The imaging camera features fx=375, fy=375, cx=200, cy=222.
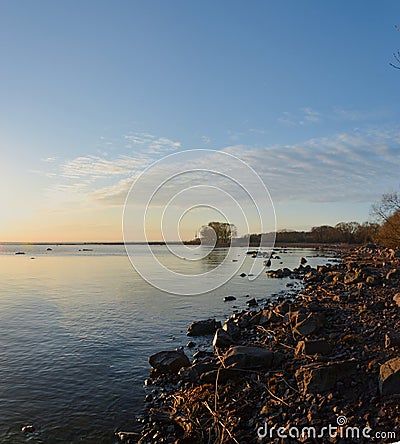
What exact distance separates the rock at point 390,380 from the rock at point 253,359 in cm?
317

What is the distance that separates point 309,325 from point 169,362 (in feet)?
16.4

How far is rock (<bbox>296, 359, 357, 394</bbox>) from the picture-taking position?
8.16m

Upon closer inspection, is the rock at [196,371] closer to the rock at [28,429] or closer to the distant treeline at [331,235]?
the rock at [28,429]

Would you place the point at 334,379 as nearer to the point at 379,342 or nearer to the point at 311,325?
the point at 379,342

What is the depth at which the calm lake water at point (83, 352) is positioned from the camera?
9.48 m

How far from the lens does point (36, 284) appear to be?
127 ft

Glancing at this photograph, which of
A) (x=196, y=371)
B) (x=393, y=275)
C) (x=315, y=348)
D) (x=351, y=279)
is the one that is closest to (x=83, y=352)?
(x=196, y=371)

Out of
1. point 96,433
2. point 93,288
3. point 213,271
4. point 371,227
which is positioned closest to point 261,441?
point 96,433

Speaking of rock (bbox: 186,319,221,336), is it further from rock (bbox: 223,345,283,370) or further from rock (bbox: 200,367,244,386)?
rock (bbox: 200,367,244,386)

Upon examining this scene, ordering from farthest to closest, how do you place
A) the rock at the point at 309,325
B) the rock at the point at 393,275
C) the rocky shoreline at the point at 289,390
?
the rock at the point at 393,275, the rock at the point at 309,325, the rocky shoreline at the point at 289,390

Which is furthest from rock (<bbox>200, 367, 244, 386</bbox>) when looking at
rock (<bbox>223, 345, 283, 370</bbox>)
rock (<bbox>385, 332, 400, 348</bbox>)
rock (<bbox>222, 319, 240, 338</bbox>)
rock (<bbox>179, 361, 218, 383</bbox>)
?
rock (<bbox>222, 319, 240, 338</bbox>)

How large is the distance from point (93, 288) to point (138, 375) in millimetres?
24018

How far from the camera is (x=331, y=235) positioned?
162000 mm

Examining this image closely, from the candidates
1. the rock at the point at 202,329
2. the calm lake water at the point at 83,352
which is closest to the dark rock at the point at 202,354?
the calm lake water at the point at 83,352
